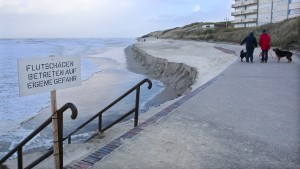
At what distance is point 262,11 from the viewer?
7981 centimetres

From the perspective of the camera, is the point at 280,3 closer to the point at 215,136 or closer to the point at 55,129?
the point at 215,136

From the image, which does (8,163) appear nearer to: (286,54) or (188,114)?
(188,114)

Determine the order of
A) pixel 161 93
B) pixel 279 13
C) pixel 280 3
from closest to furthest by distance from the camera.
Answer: pixel 161 93
pixel 280 3
pixel 279 13

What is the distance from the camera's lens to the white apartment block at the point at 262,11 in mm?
64419

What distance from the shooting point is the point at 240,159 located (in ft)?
14.6

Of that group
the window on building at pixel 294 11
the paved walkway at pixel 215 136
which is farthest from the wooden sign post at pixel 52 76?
the window on building at pixel 294 11

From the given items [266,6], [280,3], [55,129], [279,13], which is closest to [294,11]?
[280,3]

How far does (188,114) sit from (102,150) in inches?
99.4

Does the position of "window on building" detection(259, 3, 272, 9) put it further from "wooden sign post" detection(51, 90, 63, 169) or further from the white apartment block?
"wooden sign post" detection(51, 90, 63, 169)

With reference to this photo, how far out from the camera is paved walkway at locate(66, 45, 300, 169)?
14.4 feet

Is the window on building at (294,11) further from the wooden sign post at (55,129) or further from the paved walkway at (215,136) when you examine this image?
the wooden sign post at (55,129)

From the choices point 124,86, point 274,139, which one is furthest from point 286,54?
point 274,139

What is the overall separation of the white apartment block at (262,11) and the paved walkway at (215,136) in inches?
2379

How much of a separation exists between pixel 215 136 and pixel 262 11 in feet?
267
